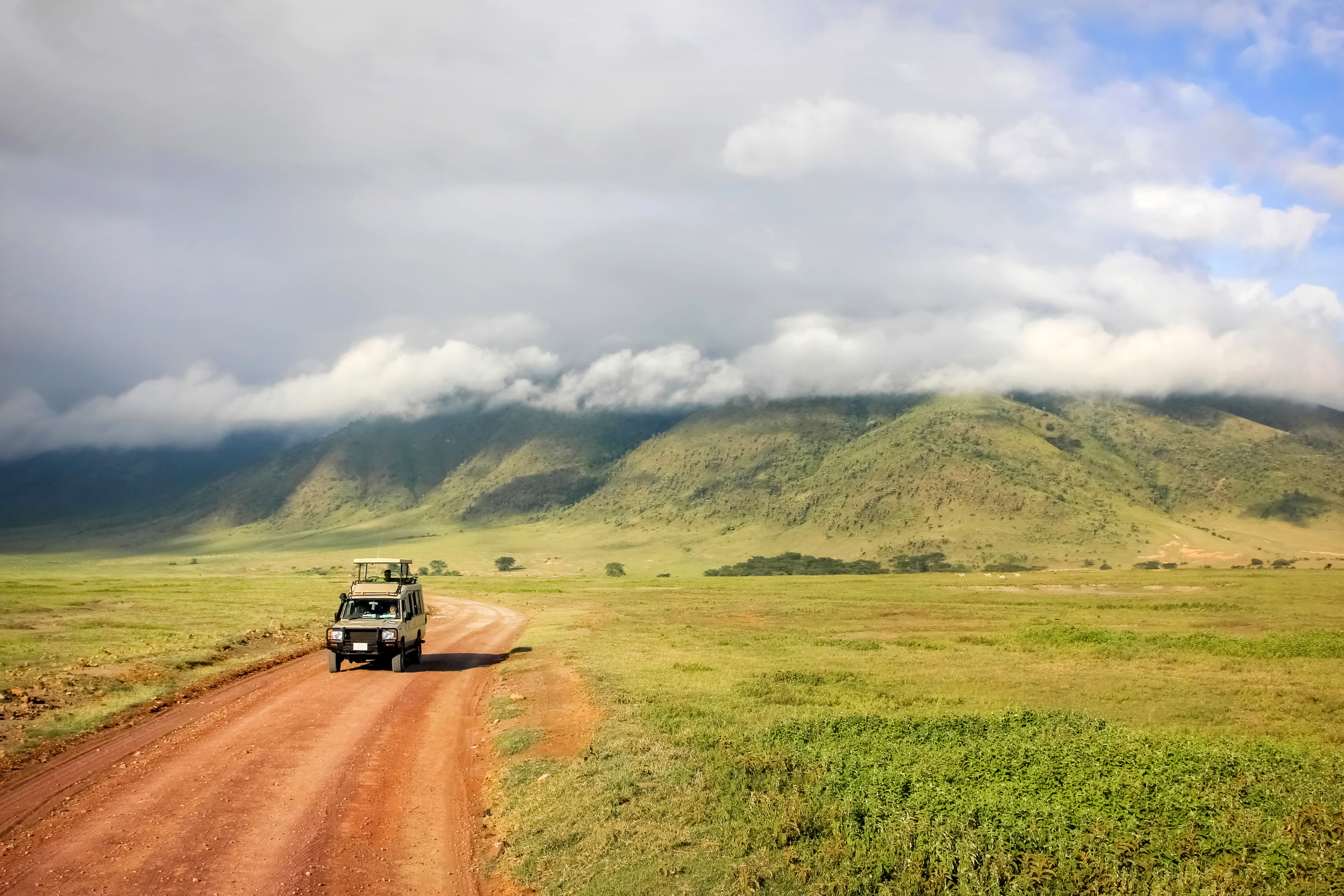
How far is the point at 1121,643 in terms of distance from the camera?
4022cm

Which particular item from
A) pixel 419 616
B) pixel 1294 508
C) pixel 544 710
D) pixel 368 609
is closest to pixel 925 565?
pixel 1294 508

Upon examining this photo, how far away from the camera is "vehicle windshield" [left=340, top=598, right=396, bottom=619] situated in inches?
1267

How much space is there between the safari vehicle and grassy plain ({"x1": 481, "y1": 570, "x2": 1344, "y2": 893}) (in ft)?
14.5

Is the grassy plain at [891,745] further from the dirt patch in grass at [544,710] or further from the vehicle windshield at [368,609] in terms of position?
the vehicle windshield at [368,609]

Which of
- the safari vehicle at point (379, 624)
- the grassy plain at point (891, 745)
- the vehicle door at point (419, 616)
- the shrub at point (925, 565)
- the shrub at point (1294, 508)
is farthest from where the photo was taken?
the shrub at point (1294, 508)

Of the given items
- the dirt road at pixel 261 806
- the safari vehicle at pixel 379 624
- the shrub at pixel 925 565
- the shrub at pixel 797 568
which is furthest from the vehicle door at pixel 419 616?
the shrub at pixel 925 565

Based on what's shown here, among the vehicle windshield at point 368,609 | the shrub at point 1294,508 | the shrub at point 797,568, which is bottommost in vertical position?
the shrub at point 797,568

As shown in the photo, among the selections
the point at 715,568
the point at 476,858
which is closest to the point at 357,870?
the point at 476,858

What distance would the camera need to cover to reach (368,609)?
106 ft

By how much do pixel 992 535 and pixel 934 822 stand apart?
17611 cm

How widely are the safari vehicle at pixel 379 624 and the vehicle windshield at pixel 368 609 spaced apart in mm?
15

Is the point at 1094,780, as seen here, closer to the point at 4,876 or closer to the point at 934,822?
the point at 934,822

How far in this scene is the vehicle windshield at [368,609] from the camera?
32.2m

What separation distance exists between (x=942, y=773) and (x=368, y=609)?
24210 millimetres
